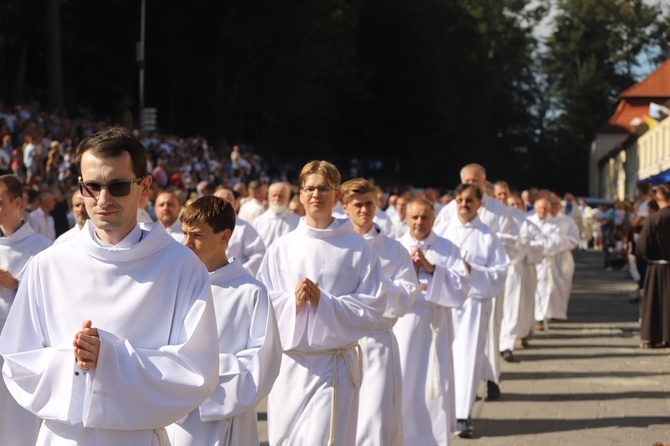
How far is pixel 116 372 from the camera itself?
4.57 meters

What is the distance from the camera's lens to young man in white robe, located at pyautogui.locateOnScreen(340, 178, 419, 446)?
8.30m

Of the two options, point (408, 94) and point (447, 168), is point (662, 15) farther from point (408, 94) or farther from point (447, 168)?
point (408, 94)

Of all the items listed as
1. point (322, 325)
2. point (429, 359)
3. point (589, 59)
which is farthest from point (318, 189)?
point (589, 59)

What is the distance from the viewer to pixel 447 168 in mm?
76312

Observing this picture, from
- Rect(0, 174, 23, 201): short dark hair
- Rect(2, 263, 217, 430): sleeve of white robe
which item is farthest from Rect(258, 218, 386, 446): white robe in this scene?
Rect(2, 263, 217, 430): sleeve of white robe

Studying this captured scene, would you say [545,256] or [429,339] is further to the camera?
[545,256]

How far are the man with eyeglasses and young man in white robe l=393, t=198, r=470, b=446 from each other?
5.06 metres

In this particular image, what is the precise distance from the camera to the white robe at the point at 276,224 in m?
15.6

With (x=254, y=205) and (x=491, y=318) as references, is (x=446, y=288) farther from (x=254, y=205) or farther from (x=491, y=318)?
(x=254, y=205)

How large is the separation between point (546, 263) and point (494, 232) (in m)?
8.93

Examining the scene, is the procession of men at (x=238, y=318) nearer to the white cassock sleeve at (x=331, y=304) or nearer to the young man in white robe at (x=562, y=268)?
the white cassock sleeve at (x=331, y=304)

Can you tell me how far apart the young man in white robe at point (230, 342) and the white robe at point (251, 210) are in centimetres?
1089

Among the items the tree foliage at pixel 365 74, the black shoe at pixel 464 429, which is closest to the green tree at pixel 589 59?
the tree foliage at pixel 365 74

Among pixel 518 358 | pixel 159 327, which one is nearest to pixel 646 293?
pixel 518 358
